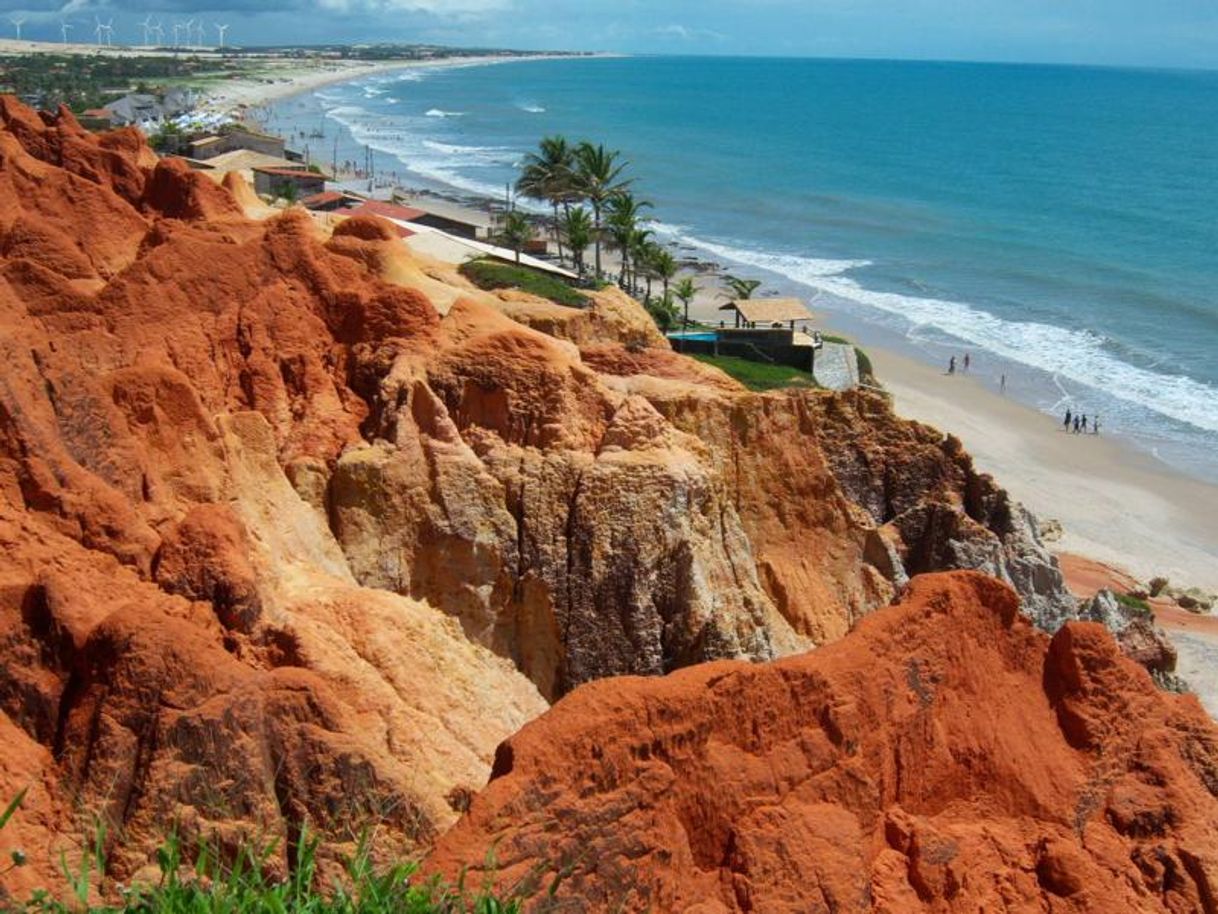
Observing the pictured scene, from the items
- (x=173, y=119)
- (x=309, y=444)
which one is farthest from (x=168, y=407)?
(x=173, y=119)

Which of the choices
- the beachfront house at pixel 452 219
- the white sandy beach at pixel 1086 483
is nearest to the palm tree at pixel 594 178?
the beachfront house at pixel 452 219

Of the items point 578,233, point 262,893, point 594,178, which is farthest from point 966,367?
point 262,893

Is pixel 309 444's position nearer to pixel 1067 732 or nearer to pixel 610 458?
pixel 610 458

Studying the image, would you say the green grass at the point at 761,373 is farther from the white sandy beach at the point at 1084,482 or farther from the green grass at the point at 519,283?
the white sandy beach at the point at 1084,482

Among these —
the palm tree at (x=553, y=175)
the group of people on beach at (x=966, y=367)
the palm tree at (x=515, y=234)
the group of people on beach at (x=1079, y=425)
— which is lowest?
the group of people on beach at (x=1079, y=425)

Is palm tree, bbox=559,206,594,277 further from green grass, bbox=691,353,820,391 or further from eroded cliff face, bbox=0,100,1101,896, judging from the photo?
eroded cliff face, bbox=0,100,1101,896
